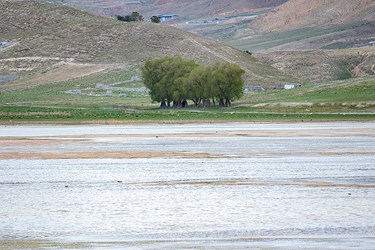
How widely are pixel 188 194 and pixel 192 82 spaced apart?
293 ft

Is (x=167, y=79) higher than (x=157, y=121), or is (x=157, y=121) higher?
(x=167, y=79)

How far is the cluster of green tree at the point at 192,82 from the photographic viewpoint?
389 feet

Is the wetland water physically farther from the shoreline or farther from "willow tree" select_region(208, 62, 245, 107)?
"willow tree" select_region(208, 62, 245, 107)

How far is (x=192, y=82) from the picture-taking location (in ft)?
400

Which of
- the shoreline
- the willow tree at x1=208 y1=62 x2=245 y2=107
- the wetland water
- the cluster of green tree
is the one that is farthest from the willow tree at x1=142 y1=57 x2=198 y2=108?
the wetland water

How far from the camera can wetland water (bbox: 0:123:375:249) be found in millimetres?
24406

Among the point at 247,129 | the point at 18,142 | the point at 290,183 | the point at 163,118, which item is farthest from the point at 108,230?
the point at 163,118

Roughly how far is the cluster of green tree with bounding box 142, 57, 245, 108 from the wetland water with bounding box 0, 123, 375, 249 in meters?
59.4

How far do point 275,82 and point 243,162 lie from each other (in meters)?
141

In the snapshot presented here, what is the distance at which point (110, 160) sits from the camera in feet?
154

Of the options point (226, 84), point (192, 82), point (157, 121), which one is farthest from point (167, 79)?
point (157, 121)

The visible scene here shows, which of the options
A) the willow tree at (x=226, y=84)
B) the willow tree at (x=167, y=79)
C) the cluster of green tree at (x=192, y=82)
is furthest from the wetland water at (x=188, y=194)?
the willow tree at (x=167, y=79)

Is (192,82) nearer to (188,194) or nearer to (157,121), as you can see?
(157,121)

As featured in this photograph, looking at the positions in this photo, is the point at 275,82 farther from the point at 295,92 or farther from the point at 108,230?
the point at 108,230
